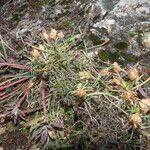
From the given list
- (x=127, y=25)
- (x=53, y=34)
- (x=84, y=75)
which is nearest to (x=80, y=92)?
(x=84, y=75)

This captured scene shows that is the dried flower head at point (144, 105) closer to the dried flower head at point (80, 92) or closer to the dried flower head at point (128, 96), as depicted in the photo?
the dried flower head at point (128, 96)

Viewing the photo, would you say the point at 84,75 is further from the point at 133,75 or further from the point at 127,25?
the point at 127,25

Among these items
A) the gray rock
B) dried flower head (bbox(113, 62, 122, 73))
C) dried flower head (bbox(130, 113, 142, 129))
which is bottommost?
the gray rock

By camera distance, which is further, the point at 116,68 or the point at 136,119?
the point at 116,68

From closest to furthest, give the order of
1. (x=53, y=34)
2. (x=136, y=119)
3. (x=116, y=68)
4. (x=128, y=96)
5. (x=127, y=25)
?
1. (x=136, y=119)
2. (x=128, y=96)
3. (x=116, y=68)
4. (x=53, y=34)
5. (x=127, y=25)

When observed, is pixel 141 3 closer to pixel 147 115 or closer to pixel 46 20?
pixel 46 20

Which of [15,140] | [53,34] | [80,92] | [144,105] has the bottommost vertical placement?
[15,140]

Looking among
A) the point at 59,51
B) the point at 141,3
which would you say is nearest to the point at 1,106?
the point at 59,51

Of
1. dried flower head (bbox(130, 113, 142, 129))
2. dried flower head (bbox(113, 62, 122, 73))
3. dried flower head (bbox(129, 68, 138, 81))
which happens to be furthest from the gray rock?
dried flower head (bbox(130, 113, 142, 129))

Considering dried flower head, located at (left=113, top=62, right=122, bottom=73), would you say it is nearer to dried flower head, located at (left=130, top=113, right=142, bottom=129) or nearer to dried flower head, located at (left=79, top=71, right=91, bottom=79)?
dried flower head, located at (left=79, top=71, right=91, bottom=79)

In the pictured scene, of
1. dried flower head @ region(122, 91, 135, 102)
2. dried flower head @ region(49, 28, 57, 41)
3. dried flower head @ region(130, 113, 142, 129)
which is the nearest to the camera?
dried flower head @ region(130, 113, 142, 129)

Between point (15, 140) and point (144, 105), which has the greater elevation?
point (144, 105)
